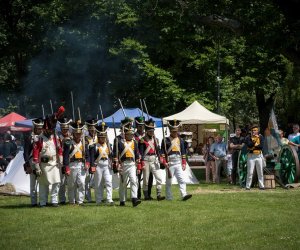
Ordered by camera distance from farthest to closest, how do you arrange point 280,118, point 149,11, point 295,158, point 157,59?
point 280,118
point 157,59
point 149,11
point 295,158

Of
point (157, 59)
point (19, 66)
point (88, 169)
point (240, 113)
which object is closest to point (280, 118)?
point (157, 59)

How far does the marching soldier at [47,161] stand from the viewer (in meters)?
16.4

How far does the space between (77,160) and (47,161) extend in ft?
2.28

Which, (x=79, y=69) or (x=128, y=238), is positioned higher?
(x=79, y=69)

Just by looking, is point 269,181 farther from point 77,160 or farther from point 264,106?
point 264,106

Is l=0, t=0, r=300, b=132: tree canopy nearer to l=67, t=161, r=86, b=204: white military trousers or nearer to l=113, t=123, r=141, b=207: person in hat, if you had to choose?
l=113, t=123, r=141, b=207: person in hat

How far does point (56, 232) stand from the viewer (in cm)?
1227

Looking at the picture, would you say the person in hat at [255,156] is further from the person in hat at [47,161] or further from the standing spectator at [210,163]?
the person in hat at [47,161]

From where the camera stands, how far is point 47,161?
16422 millimetres

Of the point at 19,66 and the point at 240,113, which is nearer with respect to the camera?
the point at 19,66

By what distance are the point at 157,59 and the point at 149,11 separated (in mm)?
13563

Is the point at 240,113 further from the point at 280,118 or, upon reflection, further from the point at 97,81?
the point at 97,81

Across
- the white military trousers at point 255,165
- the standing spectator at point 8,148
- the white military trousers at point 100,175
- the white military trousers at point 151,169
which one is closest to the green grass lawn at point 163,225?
the white military trousers at point 100,175

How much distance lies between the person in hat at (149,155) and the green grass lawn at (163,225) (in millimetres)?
941
